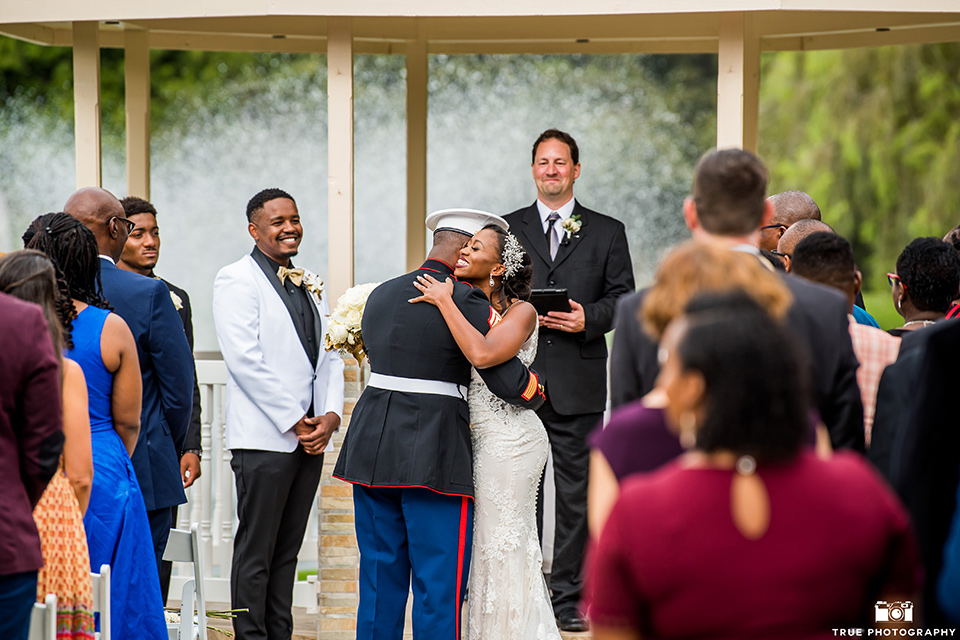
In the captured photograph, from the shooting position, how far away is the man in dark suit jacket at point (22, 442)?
2920mm

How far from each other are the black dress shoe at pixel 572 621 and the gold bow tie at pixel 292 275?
2.19m

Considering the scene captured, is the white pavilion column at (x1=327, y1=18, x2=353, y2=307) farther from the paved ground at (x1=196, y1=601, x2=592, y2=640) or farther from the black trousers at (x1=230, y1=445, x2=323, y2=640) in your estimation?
the paved ground at (x1=196, y1=601, x2=592, y2=640)

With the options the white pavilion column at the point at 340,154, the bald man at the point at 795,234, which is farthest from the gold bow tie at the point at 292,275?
the bald man at the point at 795,234

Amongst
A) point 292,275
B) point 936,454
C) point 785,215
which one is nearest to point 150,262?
point 292,275

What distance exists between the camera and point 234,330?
518cm

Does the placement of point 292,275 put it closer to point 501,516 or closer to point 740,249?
point 501,516

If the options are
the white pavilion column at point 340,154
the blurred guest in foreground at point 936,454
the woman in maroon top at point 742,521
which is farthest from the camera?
the white pavilion column at point 340,154

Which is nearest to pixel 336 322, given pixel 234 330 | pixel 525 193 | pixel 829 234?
pixel 234 330

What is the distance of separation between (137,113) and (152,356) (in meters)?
3.64

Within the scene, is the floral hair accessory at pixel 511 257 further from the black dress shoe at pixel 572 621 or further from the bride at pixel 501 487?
the black dress shoe at pixel 572 621

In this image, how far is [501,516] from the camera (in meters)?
4.71

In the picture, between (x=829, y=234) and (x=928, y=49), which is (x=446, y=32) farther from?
(x=928, y=49)

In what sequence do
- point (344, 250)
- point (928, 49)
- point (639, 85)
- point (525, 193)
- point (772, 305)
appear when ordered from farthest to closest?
point (639, 85) → point (525, 193) → point (928, 49) → point (344, 250) → point (772, 305)

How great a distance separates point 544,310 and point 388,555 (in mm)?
1772
